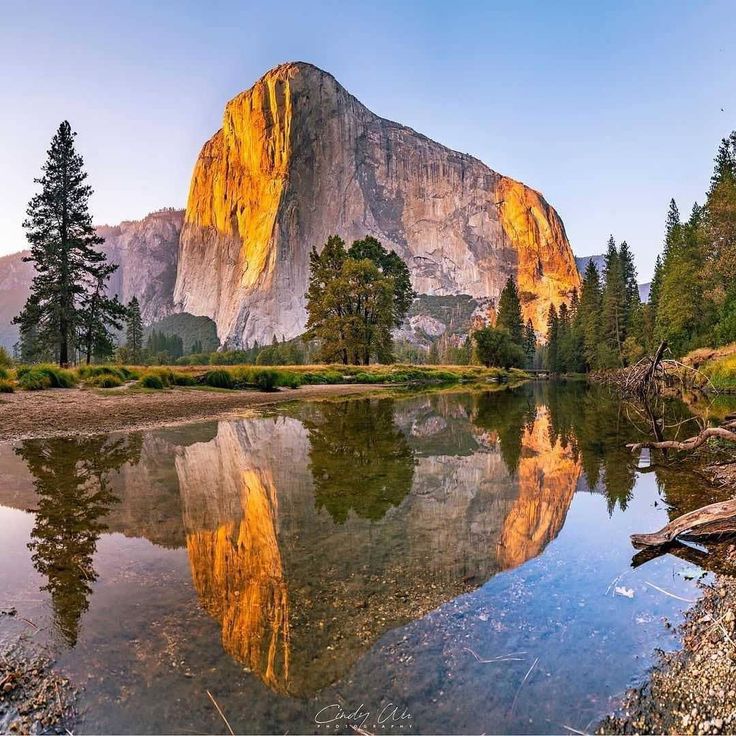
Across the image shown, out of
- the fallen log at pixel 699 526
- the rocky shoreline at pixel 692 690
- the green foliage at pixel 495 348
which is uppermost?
the green foliage at pixel 495 348

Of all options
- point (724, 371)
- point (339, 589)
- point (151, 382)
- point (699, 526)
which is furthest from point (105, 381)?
point (724, 371)

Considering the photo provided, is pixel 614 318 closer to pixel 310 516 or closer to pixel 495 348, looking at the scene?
pixel 495 348

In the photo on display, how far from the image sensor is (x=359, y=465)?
9.77m

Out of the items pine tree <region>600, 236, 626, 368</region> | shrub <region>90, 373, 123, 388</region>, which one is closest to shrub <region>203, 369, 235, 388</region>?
shrub <region>90, 373, 123, 388</region>

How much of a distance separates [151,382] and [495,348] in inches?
2273

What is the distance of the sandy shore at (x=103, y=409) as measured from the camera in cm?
1365

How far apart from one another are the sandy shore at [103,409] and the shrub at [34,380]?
56cm

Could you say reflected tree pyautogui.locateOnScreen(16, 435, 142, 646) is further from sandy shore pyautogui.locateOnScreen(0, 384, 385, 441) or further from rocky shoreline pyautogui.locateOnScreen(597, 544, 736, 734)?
rocky shoreline pyautogui.locateOnScreen(597, 544, 736, 734)

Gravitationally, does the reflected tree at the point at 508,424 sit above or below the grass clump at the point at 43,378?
below

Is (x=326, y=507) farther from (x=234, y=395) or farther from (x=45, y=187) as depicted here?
(x=45, y=187)

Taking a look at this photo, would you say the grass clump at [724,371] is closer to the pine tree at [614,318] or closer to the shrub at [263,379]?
the shrub at [263,379]

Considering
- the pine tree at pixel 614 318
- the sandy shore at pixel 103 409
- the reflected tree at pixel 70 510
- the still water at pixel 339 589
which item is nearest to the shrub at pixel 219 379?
the sandy shore at pixel 103 409

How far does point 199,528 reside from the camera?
5.87 metres

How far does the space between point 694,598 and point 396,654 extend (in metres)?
2.80
